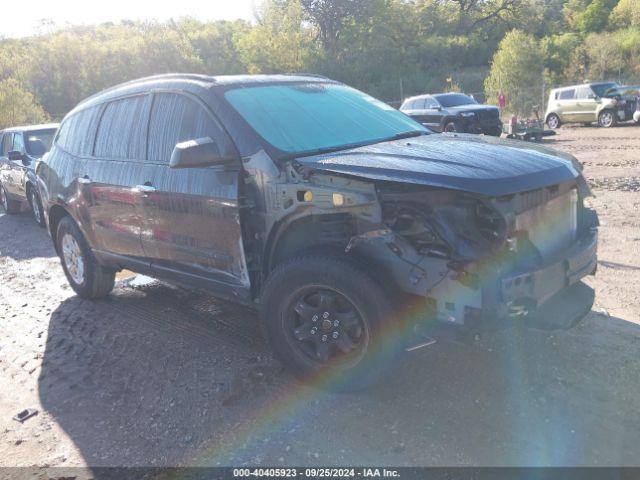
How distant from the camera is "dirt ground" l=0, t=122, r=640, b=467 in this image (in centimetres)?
300

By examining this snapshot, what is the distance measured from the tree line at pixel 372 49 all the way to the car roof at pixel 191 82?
1047 inches

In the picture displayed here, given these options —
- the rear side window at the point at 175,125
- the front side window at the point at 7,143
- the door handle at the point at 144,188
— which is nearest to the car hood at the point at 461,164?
the rear side window at the point at 175,125

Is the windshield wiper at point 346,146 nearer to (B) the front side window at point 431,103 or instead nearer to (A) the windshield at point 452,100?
(B) the front side window at point 431,103

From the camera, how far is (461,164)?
317 cm

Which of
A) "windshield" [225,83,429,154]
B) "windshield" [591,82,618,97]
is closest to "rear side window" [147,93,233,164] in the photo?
"windshield" [225,83,429,154]

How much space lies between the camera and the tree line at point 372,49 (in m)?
37.0

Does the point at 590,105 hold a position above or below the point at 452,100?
below

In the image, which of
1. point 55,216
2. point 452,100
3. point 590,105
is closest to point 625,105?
point 590,105

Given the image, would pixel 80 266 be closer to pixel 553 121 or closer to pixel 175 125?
pixel 175 125

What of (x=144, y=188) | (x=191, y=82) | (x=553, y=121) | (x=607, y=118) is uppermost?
(x=191, y=82)

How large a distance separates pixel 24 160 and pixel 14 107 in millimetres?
13936

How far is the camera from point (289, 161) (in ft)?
11.6

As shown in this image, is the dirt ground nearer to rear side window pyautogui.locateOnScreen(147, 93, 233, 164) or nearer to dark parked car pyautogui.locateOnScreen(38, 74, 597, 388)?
dark parked car pyautogui.locateOnScreen(38, 74, 597, 388)

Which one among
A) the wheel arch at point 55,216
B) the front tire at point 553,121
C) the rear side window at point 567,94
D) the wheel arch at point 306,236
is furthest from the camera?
the front tire at point 553,121
